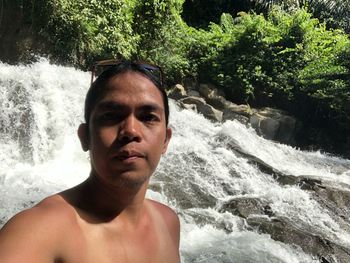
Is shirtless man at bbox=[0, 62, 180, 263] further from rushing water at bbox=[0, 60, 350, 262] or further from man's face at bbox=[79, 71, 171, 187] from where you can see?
rushing water at bbox=[0, 60, 350, 262]

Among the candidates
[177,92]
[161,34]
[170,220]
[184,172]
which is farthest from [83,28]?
[170,220]

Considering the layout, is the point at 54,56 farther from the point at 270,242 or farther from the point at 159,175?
the point at 270,242

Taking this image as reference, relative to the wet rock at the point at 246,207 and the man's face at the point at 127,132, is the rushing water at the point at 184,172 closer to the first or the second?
the wet rock at the point at 246,207

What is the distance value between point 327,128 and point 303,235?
10555 millimetres

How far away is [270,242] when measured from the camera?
5.64 m

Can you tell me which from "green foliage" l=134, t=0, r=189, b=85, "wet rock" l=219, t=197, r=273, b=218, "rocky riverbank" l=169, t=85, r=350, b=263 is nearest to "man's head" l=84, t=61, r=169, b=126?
"rocky riverbank" l=169, t=85, r=350, b=263

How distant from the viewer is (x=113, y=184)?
126cm

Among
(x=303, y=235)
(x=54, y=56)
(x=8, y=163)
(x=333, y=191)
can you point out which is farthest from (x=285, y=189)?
(x=54, y=56)

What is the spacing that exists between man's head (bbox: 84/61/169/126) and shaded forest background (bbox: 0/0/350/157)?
11801mm

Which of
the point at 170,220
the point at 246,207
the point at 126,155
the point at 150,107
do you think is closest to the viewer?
the point at 126,155

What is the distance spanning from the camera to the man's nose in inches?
49.4

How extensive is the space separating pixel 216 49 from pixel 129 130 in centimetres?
1541

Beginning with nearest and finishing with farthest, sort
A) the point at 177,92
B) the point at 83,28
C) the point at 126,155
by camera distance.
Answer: the point at 126,155
the point at 83,28
the point at 177,92

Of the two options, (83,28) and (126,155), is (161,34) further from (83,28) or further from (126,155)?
(126,155)
